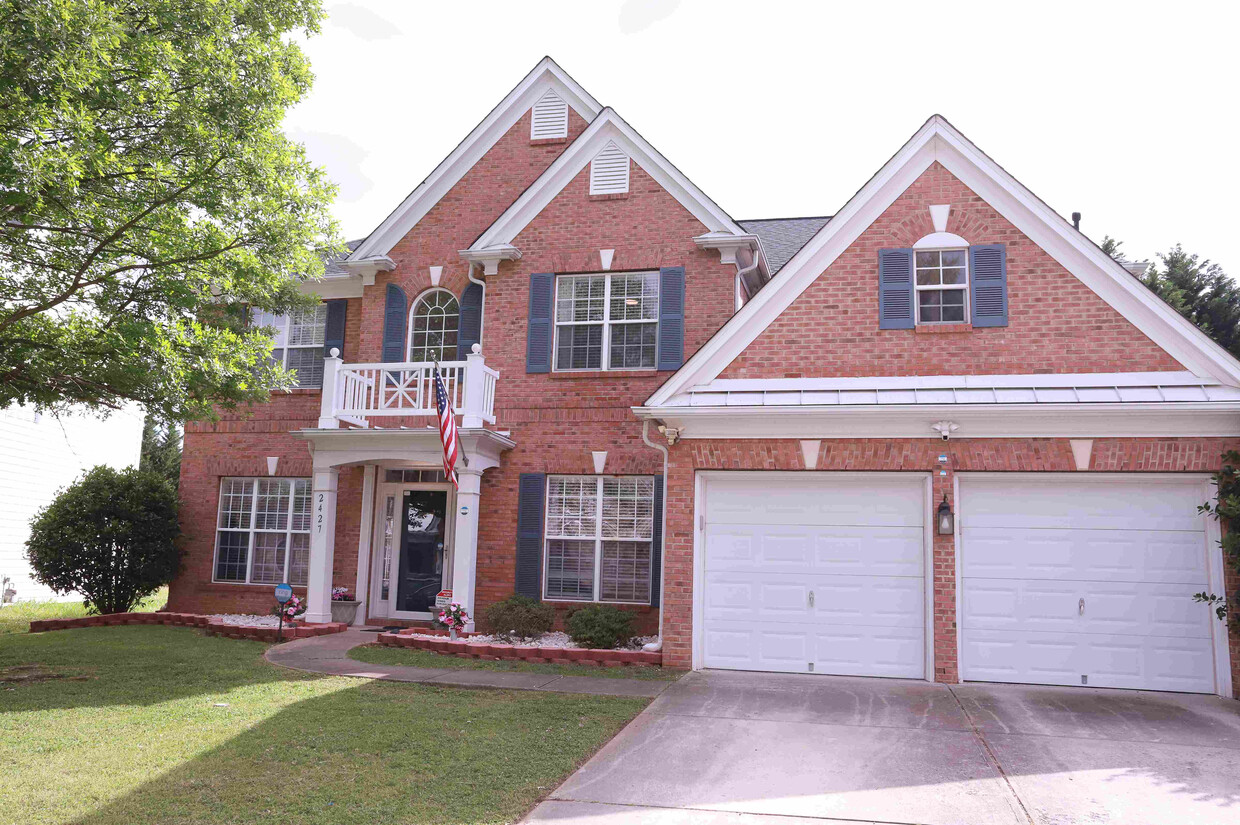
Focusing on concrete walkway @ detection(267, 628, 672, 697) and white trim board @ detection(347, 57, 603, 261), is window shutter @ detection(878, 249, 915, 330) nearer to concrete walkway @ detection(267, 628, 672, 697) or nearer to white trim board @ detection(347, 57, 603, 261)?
concrete walkway @ detection(267, 628, 672, 697)

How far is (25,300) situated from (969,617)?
1207cm

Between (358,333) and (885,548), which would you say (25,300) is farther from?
(885,548)

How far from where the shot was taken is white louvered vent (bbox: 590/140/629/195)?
14.9 metres

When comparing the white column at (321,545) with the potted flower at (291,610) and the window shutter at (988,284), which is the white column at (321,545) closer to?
the potted flower at (291,610)

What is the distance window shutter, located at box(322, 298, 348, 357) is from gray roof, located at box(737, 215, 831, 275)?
762 centimetres

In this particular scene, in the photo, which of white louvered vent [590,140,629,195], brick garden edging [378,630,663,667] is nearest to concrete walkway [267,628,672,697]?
brick garden edging [378,630,663,667]

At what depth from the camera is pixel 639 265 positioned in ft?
47.8

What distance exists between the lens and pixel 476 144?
16188 mm

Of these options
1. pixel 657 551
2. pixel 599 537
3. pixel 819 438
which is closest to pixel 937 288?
pixel 819 438

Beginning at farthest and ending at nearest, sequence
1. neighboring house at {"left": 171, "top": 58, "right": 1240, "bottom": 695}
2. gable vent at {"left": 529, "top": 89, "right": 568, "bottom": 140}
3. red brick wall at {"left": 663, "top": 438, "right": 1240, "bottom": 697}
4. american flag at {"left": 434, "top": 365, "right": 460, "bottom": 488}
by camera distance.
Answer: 1. gable vent at {"left": 529, "top": 89, "right": 568, "bottom": 140}
2. american flag at {"left": 434, "top": 365, "right": 460, "bottom": 488}
3. neighboring house at {"left": 171, "top": 58, "right": 1240, "bottom": 695}
4. red brick wall at {"left": 663, "top": 438, "right": 1240, "bottom": 697}

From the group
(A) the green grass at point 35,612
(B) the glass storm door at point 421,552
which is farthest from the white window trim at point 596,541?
(A) the green grass at point 35,612

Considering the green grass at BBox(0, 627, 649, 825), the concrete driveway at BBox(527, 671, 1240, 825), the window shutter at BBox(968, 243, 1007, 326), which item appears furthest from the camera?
the window shutter at BBox(968, 243, 1007, 326)

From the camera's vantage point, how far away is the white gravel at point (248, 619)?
14.0m

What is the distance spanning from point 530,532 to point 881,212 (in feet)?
23.5
